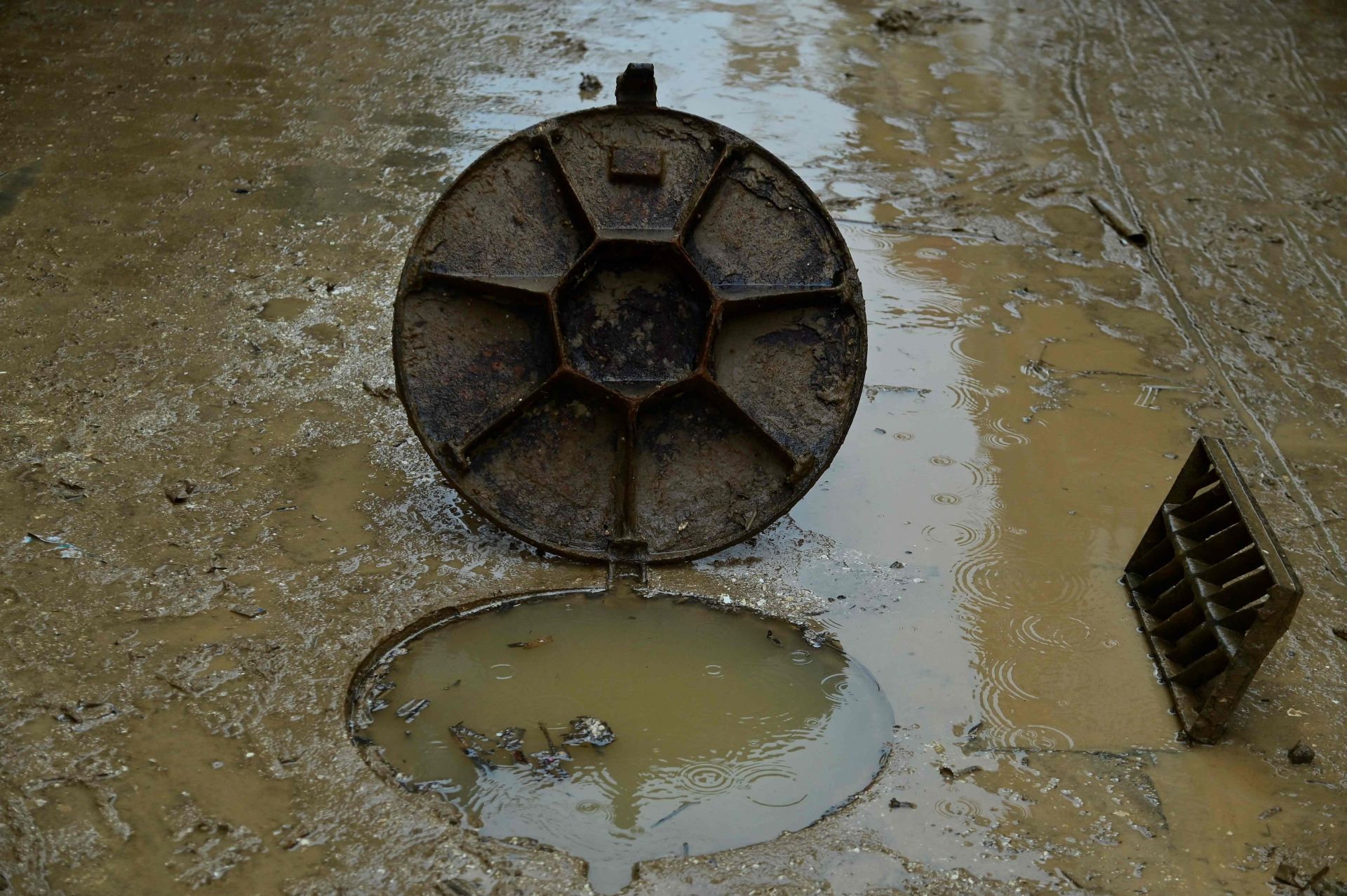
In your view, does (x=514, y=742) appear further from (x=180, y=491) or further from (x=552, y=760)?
(x=180, y=491)

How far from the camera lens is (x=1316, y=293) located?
649 centimetres

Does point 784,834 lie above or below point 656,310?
below

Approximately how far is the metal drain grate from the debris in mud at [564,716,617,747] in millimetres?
1882

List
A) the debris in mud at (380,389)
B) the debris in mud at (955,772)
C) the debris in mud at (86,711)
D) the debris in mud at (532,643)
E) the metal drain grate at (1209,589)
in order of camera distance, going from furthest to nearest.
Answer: the debris in mud at (380,389), the debris in mud at (532,643), the metal drain grate at (1209,589), the debris in mud at (955,772), the debris in mud at (86,711)

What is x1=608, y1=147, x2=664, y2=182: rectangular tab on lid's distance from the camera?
4227 millimetres

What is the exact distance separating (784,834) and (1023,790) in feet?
2.52

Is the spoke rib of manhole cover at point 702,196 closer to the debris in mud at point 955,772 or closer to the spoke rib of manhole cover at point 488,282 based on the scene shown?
the spoke rib of manhole cover at point 488,282

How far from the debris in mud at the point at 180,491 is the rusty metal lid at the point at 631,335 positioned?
3.17 ft

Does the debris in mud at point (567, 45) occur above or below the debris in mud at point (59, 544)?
above

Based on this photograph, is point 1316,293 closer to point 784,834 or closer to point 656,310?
point 656,310

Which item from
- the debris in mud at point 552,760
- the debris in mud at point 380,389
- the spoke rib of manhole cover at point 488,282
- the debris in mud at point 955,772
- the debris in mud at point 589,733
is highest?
the spoke rib of manhole cover at point 488,282

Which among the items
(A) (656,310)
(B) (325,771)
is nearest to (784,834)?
(B) (325,771)

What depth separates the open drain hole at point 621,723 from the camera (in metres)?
3.35

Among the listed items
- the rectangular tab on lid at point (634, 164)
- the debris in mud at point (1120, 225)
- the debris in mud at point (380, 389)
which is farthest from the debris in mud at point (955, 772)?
the debris in mud at point (1120, 225)
